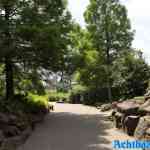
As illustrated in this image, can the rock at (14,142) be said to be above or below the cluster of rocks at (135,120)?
below

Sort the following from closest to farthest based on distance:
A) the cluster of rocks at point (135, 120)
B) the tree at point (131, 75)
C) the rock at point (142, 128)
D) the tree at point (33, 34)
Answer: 1. the rock at point (142, 128)
2. the cluster of rocks at point (135, 120)
3. the tree at point (33, 34)
4. the tree at point (131, 75)

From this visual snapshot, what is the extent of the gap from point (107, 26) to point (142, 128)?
21.8 meters

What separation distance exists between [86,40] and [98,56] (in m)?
1.85

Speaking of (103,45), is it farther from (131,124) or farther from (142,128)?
(142,128)

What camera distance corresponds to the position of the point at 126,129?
1379cm

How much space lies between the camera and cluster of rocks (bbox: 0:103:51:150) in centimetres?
1157

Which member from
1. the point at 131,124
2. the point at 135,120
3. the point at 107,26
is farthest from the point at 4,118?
the point at 107,26

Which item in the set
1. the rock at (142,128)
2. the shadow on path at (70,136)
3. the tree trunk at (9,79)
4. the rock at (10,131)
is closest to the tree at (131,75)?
the shadow on path at (70,136)

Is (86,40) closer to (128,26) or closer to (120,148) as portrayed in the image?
(128,26)

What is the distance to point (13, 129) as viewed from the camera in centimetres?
1307

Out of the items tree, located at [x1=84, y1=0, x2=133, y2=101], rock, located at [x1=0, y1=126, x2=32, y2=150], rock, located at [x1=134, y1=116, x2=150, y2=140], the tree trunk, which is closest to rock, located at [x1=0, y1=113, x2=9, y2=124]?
rock, located at [x1=0, y1=126, x2=32, y2=150]

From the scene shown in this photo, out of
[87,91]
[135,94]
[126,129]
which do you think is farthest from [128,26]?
[126,129]

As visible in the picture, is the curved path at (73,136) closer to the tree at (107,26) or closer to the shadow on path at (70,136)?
the shadow on path at (70,136)

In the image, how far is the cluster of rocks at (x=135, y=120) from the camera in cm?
1195
